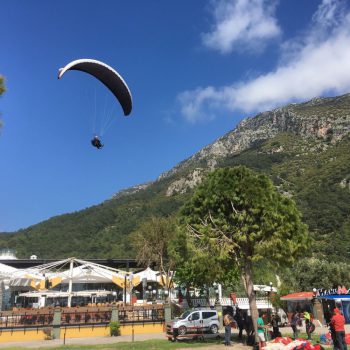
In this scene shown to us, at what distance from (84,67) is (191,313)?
1497 cm

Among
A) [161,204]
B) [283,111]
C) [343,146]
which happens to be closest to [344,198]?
[343,146]

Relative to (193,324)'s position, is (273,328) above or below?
below

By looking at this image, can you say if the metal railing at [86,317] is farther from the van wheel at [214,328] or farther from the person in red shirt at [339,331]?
the person in red shirt at [339,331]

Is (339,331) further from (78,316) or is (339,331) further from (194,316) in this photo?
(78,316)

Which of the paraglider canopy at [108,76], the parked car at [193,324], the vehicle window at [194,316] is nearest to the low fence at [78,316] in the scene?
the parked car at [193,324]

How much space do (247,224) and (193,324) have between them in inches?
293

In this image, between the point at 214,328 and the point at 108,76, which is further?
the point at 214,328

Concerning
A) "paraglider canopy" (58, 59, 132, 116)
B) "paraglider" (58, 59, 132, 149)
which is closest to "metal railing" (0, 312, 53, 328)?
"paraglider" (58, 59, 132, 149)

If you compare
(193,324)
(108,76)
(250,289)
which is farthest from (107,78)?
(193,324)

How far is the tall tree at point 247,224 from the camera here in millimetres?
19047

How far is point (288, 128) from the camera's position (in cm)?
15550

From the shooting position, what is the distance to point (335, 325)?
43.2 feet

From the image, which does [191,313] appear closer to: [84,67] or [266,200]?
[266,200]

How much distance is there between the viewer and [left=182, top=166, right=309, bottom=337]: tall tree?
19047 mm
